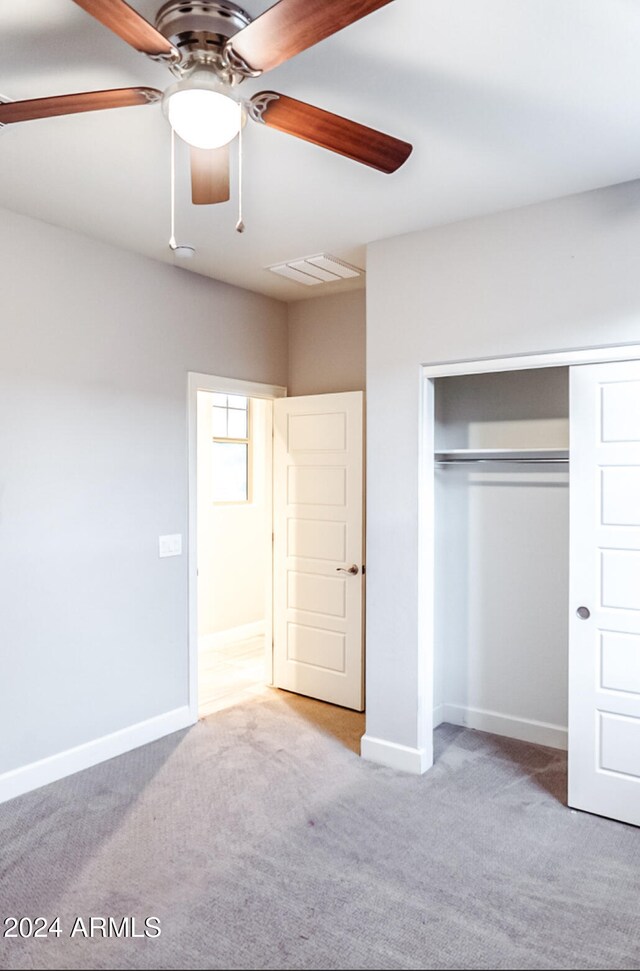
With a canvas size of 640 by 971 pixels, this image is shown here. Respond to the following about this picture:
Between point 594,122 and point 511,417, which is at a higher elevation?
point 594,122

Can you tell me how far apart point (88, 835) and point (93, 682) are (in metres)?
0.82

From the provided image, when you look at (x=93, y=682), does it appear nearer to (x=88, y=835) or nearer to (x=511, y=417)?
(x=88, y=835)

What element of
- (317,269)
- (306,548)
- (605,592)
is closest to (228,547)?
(306,548)

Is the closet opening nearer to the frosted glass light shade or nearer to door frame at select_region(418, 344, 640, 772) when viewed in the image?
door frame at select_region(418, 344, 640, 772)

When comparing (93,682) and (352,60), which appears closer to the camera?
(352,60)

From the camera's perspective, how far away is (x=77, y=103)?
1650 mm

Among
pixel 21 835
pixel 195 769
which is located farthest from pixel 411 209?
pixel 21 835

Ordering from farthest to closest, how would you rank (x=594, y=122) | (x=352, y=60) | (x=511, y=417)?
(x=511, y=417) → (x=594, y=122) → (x=352, y=60)

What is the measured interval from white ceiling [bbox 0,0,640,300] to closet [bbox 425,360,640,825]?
86cm

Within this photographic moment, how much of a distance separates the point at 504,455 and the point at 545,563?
2.06 ft

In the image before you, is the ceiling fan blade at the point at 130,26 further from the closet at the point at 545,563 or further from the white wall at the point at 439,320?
the closet at the point at 545,563

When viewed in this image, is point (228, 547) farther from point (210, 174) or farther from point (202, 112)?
point (202, 112)

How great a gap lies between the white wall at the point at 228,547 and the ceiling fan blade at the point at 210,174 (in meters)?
3.50

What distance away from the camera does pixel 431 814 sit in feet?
9.46
